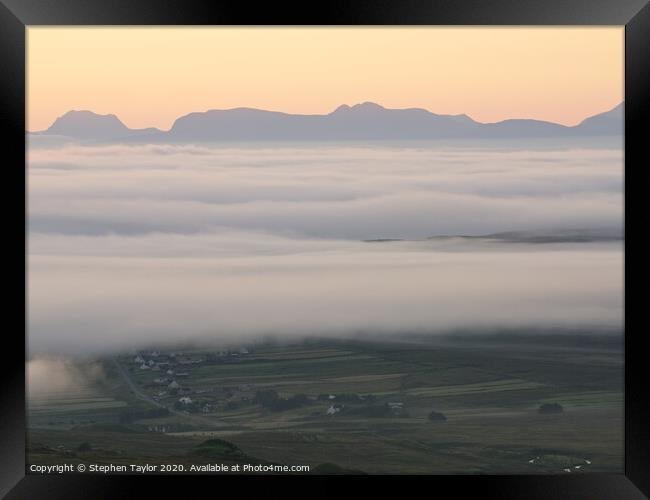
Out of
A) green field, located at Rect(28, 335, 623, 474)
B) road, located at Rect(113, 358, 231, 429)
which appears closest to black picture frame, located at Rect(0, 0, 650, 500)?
green field, located at Rect(28, 335, 623, 474)

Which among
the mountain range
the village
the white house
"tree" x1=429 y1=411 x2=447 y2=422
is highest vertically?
the mountain range

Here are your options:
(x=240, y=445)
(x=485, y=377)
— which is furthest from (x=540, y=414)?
(x=240, y=445)

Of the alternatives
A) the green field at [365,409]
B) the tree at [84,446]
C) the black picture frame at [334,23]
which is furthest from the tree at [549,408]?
the tree at [84,446]

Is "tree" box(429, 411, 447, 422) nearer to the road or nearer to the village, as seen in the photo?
the village

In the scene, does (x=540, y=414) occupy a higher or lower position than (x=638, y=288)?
lower

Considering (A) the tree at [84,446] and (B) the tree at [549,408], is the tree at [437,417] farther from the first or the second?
(A) the tree at [84,446]

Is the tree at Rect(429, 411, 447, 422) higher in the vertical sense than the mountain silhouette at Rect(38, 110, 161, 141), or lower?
lower

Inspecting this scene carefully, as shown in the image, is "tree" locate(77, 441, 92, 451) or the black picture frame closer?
the black picture frame

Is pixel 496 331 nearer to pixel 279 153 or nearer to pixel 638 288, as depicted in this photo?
pixel 638 288
